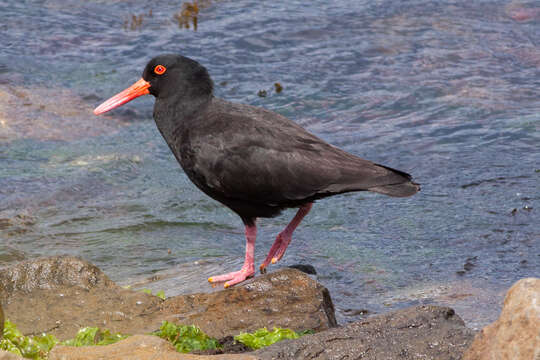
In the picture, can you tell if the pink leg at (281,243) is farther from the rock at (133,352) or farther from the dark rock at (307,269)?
the rock at (133,352)

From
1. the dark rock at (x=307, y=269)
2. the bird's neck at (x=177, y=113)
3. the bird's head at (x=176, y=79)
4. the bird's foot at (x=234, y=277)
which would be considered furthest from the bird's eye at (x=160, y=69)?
the dark rock at (x=307, y=269)

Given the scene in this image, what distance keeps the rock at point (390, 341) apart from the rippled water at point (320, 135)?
1.24m

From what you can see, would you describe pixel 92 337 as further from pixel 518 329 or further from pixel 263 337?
pixel 518 329

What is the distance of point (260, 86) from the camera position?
10.1 metres

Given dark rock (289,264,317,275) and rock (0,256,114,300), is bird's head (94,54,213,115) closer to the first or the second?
dark rock (289,264,317,275)

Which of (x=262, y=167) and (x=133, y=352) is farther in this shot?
(x=262, y=167)

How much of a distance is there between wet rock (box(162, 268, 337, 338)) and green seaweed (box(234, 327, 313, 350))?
20cm

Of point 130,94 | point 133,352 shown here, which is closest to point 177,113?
point 130,94

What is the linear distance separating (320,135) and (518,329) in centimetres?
618

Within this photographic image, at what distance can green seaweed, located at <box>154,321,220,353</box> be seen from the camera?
13.0 ft

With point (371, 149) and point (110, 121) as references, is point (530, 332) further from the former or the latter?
point (110, 121)

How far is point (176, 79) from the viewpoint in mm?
5965

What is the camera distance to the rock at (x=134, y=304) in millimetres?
4332

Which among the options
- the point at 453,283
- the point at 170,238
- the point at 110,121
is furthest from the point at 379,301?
the point at 110,121
